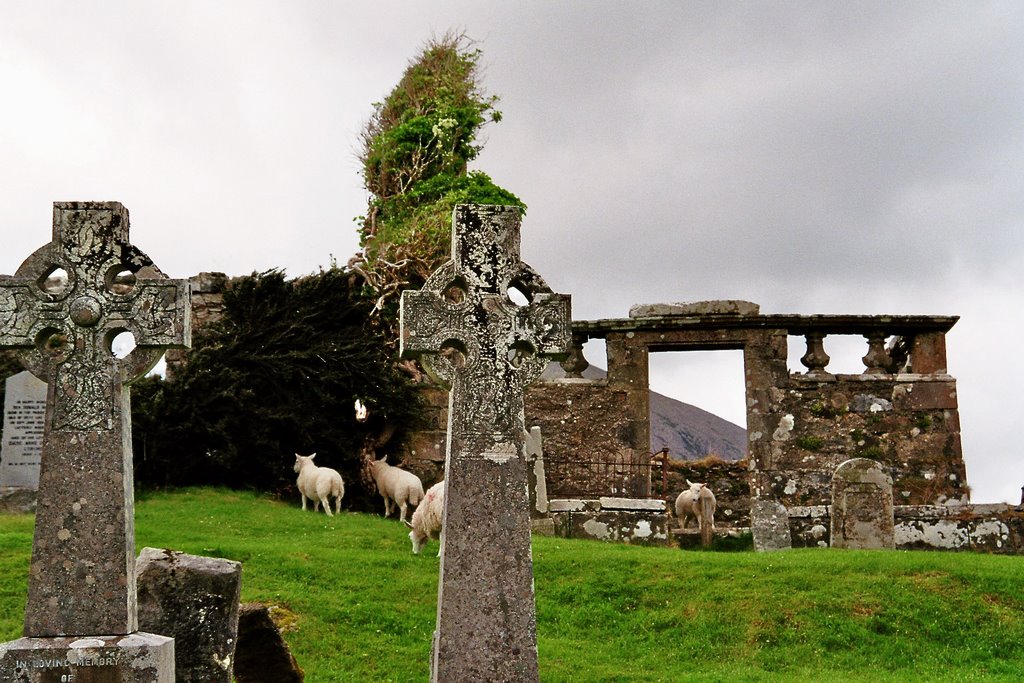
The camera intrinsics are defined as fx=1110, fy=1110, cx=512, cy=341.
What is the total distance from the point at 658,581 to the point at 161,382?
1009cm

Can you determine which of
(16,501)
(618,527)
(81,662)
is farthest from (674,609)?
(16,501)

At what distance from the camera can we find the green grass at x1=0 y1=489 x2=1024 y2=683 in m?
9.78

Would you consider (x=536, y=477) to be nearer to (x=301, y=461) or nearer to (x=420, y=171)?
(x=301, y=461)

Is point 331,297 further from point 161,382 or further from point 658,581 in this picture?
point 658,581

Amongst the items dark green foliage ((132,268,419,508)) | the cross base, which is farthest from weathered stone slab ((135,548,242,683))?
dark green foliage ((132,268,419,508))

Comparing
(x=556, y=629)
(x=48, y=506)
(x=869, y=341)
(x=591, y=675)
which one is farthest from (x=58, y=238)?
(x=869, y=341)

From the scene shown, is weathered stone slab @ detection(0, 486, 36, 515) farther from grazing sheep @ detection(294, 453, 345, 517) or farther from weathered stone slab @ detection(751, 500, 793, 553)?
weathered stone slab @ detection(751, 500, 793, 553)

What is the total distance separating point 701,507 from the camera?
55.7ft

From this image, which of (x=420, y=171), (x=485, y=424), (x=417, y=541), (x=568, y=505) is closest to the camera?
(x=485, y=424)

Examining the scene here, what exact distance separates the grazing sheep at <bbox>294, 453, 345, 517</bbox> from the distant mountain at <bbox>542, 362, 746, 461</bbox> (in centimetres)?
1272

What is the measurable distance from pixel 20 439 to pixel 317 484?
14.4 feet

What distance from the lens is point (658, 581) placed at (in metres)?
11.9

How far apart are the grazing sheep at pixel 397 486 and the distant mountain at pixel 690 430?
11.8 metres

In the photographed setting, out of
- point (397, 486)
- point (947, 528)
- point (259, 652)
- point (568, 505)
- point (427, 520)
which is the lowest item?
point (259, 652)
